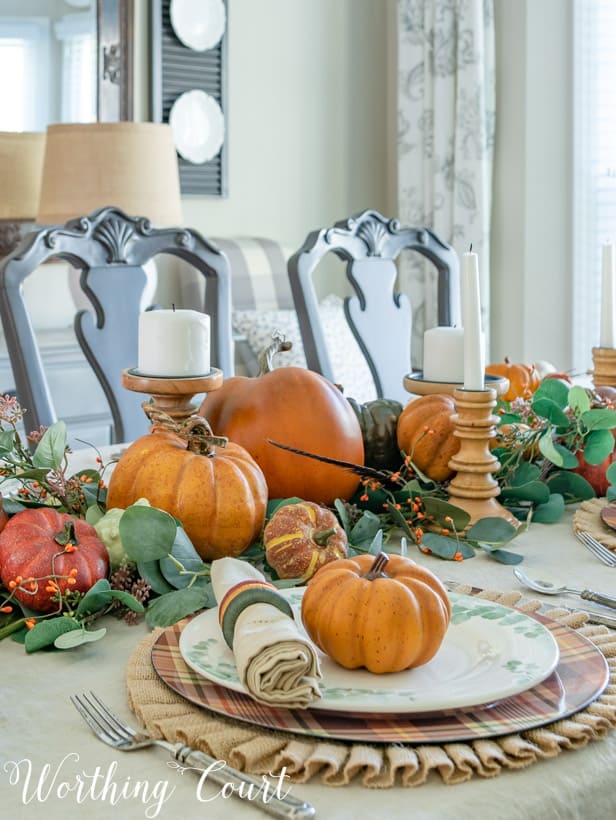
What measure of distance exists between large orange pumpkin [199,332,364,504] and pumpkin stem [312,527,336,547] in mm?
231

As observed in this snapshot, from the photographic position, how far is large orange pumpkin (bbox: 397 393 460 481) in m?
1.10

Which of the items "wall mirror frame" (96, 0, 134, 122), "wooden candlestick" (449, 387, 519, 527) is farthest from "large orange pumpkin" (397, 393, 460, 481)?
"wall mirror frame" (96, 0, 134, 122)

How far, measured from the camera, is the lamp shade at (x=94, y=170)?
8.70ft

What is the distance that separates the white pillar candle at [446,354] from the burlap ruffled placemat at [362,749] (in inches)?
25.7

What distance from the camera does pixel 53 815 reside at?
50cm

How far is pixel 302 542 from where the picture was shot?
2.76ft

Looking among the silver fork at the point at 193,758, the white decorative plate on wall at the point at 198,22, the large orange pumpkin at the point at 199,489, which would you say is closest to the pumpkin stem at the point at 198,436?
the large orange pumpkin at the point at 199,489

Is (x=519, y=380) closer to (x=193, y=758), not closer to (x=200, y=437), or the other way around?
(x=200, y=437)

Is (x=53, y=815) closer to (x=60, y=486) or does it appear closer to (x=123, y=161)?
(x=60, y=486)

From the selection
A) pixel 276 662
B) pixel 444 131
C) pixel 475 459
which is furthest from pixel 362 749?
pixel 444 131

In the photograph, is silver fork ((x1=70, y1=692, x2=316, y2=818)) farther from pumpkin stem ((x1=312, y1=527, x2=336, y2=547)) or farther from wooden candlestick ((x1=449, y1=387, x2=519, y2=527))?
wooden candlestick ((x1=449, y1=387, x2=519, y2=527))

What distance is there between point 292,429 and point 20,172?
2125 mm

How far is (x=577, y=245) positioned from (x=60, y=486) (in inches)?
112

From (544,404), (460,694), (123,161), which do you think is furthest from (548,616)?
(123,161)
